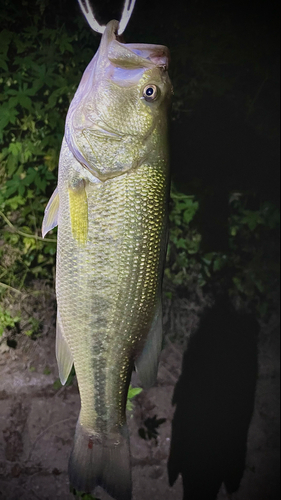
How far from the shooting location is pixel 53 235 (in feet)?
3.53

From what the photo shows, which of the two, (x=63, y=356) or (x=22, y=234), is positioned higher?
(x=22, y=234)

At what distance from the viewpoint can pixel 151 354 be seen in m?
0.85

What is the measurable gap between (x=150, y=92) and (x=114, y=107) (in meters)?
0.10

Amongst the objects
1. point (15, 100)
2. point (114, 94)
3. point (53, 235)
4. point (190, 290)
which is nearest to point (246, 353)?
point (190, 290)

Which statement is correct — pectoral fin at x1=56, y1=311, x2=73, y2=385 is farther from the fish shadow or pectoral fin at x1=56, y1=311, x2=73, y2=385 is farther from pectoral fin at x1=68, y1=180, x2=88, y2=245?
the fish shadow

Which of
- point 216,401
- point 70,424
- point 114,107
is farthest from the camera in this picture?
point 216,401

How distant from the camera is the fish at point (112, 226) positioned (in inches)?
29.5

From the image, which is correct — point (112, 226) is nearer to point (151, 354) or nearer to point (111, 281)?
point (111, 281)

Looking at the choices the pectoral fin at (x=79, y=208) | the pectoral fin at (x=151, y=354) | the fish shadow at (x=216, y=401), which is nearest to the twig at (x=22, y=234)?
the pectoral fin at (x=79, y=208)

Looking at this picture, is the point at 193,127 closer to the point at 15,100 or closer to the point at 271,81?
the point at 271,81

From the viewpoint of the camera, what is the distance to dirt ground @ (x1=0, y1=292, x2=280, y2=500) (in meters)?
1.00

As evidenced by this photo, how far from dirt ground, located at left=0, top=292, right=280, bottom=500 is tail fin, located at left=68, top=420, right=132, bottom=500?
239mm

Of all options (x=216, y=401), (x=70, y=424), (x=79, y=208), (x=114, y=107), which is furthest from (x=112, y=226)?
(x=216, y=401)

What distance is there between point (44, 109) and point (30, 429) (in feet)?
3.52
